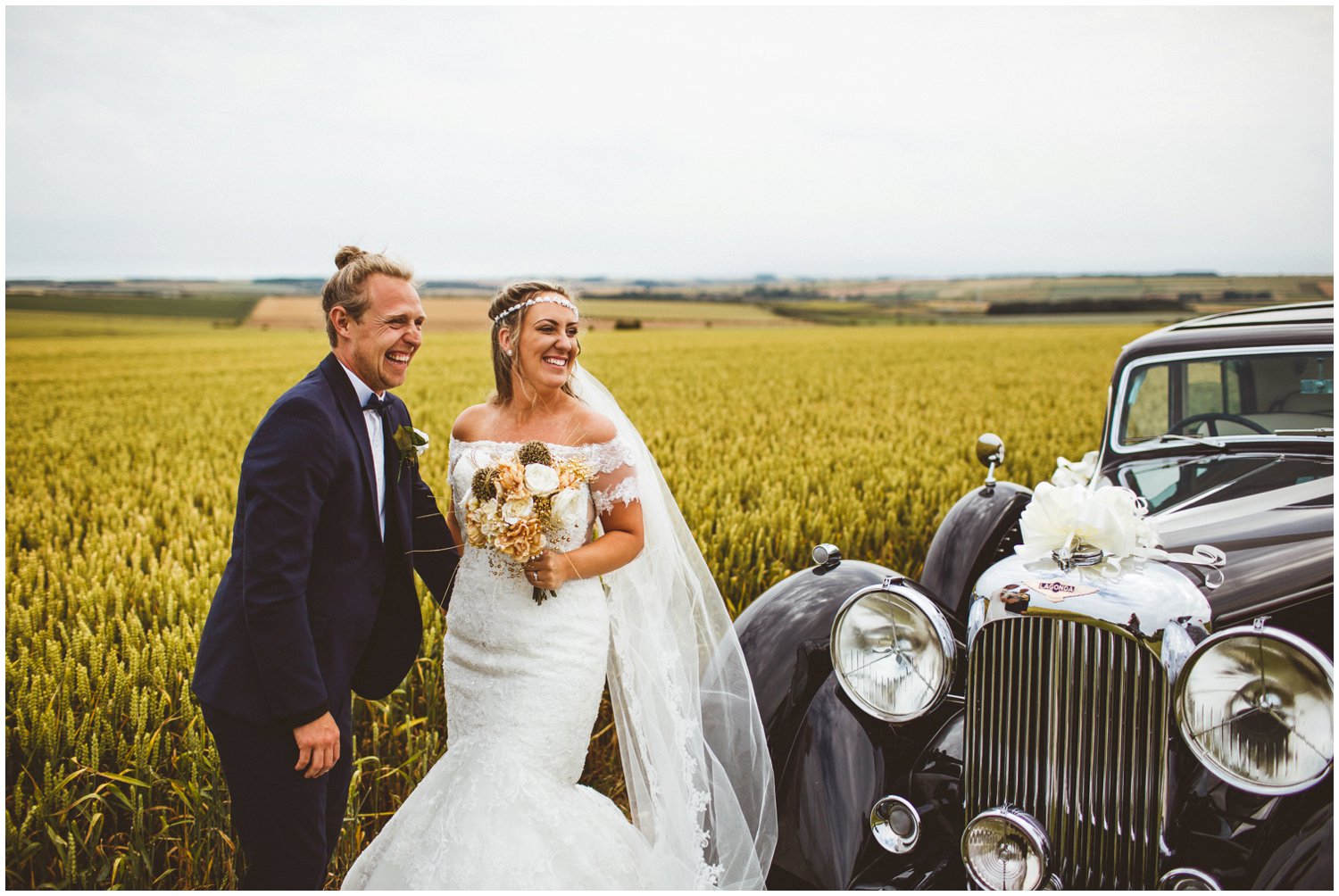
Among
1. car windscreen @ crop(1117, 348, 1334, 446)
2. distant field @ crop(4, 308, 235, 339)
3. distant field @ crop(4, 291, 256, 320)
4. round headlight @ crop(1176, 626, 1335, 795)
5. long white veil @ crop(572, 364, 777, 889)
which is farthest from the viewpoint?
distant field @ crop(4, 291, 256, 320)

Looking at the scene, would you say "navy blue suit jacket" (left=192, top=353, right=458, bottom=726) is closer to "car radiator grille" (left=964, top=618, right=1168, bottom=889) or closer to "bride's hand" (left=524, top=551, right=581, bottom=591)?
"bride's hand" (left=524, top=551, right=581, bottom=591)

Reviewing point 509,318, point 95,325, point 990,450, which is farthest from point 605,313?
point 509,318

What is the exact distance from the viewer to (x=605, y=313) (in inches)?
1980

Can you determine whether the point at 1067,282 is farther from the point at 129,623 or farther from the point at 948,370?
the point at 129,623

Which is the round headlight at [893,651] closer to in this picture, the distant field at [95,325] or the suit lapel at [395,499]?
the suit lapel at [395,499]

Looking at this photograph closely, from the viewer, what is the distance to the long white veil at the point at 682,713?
269 cm

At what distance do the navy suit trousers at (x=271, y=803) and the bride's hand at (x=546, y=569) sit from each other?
775mm

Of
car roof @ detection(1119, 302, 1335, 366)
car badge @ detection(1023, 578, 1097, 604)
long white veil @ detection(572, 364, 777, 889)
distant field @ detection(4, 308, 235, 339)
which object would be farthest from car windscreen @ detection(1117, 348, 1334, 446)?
distant field @ detection(4, 308, 235, 339)

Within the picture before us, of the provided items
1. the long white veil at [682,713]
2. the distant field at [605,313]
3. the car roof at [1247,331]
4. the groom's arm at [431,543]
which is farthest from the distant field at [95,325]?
the car roof at [1247,331]

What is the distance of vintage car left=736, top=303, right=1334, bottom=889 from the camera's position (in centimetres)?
198

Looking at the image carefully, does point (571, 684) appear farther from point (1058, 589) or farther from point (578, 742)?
point (1058, 589)

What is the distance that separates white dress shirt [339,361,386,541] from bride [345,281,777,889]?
0.76 feet

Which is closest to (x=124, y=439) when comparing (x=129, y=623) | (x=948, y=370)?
(x=129, y=623)

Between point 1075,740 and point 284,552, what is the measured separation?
85.8 inches
